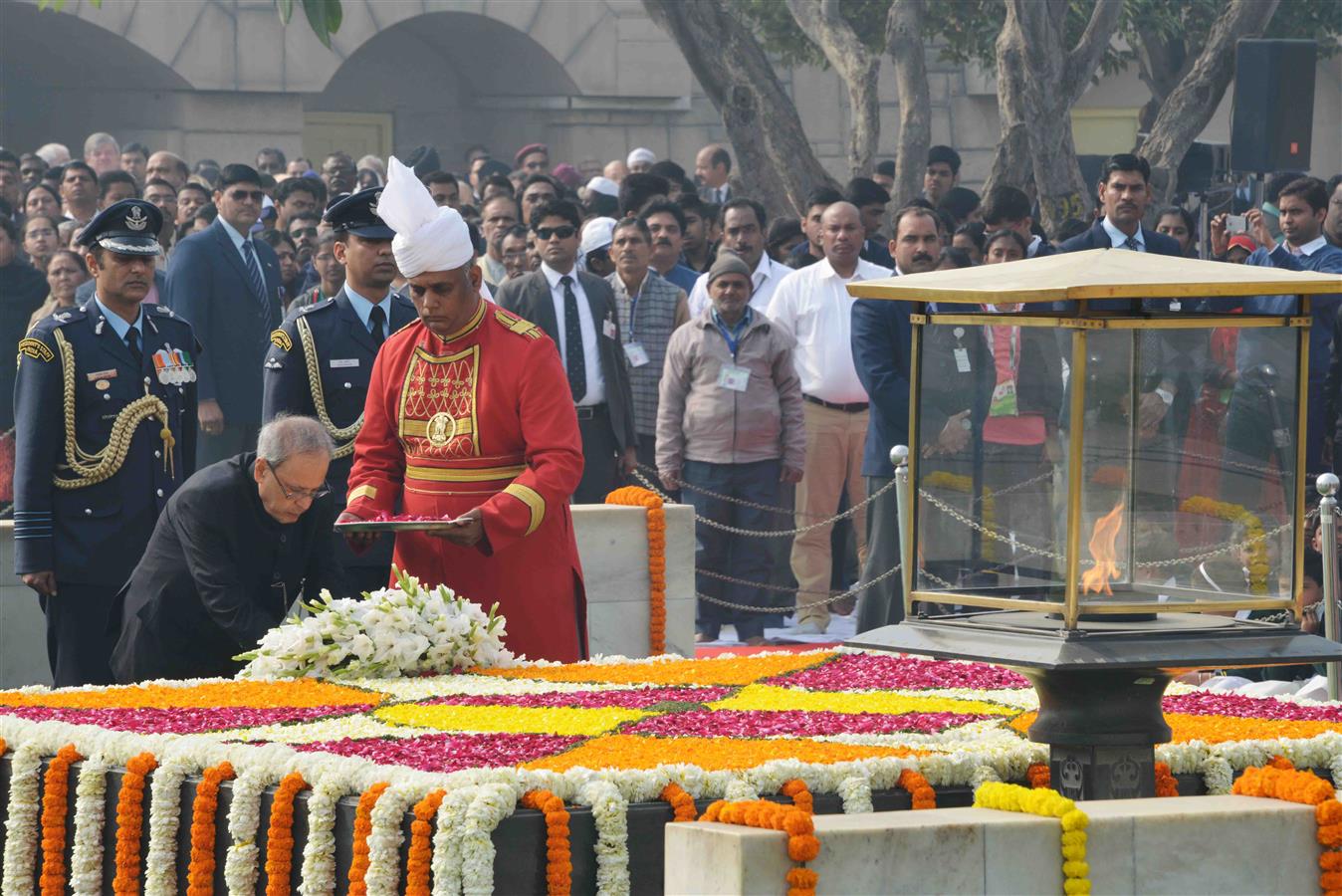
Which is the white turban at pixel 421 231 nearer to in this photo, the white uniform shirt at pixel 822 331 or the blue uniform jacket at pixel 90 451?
the blue uniform jacket at pixel 90 451

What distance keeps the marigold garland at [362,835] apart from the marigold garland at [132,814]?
2.57ft

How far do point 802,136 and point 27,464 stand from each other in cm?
1107

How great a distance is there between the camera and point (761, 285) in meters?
13.2

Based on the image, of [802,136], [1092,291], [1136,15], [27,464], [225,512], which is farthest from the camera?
[1136,15]

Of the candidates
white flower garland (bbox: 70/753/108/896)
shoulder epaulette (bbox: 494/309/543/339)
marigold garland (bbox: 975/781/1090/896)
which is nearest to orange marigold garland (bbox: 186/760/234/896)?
white flower garland (bbox: 70/753/108/896)

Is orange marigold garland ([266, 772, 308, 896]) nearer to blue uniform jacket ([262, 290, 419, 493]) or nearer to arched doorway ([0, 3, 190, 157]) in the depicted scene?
blue uniform jacket ([262, 290, 419, 493])

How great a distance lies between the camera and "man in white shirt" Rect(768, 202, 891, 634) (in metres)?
12.0

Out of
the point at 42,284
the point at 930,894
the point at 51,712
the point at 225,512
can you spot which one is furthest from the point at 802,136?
the point at 930,894

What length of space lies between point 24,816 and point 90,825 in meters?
0.26

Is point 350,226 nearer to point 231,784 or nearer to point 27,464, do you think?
point 27,464

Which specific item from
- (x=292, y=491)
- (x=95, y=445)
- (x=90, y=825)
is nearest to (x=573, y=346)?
(x=95, y=445)

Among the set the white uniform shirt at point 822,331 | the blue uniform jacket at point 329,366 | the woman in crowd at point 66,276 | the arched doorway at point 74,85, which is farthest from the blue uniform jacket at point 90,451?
the arched doorway at point 74,85

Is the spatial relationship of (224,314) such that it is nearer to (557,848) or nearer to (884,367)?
(884,367)

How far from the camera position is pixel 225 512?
7.25 metres
